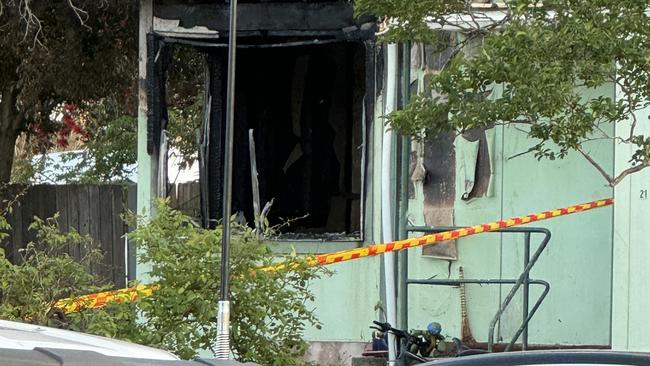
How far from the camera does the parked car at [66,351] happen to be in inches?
109

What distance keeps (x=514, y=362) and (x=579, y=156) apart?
6.36m

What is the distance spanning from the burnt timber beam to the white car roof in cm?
705

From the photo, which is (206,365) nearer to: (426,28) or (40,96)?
(426,28)

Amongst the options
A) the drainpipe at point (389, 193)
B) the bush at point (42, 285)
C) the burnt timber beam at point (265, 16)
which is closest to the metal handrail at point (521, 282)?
the drainpipe at point (389, 193)

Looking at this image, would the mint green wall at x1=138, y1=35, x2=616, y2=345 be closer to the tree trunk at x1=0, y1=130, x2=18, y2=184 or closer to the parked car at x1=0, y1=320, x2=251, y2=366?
the parked car at x1=0, y1=320, x2=251, y2=366

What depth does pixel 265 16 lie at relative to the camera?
1041 centimetres

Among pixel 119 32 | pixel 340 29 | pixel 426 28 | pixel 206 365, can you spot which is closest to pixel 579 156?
pixel 340 29

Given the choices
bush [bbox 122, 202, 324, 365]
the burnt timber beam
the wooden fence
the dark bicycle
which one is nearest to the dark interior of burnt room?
the burnt timber beam

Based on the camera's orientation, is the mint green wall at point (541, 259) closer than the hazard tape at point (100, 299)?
No

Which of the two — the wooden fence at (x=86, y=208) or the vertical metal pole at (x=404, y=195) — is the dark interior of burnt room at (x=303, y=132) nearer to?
the vertical metal pole at (x=404, y=195)

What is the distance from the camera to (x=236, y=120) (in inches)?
463

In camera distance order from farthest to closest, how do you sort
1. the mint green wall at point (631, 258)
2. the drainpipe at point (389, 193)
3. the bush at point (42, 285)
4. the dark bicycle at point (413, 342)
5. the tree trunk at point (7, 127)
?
the tree trunk at point (7, 127) → the drainpipe at point (389, 193) → the mint green wall at point (631, 258) → the dark bicycle at point (413, 342) → the bush at point (42, 285)

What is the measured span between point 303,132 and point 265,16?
7.03ft

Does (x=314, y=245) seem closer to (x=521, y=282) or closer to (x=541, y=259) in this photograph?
(x=541, y=259)
